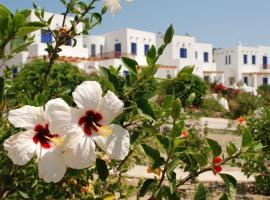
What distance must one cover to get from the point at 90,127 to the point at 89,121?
14 millimetres

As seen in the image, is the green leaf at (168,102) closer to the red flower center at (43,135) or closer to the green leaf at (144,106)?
the green leaf at (144,106)

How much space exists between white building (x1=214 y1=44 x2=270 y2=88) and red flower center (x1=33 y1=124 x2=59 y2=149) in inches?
1538

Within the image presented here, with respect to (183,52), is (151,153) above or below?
below

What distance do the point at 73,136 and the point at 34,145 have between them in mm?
87

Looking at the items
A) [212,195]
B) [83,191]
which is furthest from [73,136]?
[212,195]

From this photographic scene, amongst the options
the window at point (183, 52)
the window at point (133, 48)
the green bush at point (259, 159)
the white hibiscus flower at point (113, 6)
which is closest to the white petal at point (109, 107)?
the white hibiscus flower at point (113, 6)


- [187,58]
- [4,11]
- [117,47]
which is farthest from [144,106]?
[187,58]

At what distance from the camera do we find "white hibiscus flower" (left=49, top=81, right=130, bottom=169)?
0.89 m

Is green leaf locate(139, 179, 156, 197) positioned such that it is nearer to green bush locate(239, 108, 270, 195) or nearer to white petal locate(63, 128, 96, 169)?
white petal locate(63, 128, 96, 169)

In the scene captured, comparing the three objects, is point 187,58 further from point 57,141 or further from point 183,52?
point 57,141

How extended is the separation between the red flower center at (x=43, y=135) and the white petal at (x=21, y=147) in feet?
0.05

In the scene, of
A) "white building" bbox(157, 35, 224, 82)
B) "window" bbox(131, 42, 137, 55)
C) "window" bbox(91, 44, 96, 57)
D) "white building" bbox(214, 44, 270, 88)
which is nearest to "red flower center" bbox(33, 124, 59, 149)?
"white building" bbox(157, 35, 224, 82)

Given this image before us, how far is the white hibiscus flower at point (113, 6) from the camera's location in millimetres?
1422

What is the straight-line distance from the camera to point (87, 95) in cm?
91
